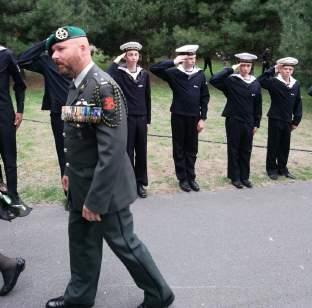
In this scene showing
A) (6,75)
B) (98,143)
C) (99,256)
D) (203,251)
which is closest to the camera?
(98,143)

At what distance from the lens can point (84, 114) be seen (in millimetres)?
2689

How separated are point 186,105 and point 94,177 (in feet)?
10.8

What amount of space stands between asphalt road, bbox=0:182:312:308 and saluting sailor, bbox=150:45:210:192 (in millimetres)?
427

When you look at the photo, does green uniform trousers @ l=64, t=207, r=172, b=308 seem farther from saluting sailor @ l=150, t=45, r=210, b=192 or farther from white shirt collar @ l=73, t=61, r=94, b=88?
saluting sailor @ l=150, t=45, r=210, b=192

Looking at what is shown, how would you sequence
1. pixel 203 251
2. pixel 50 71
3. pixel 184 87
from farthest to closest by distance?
pixel 184 87
pixel 50 71
pixel 203 251

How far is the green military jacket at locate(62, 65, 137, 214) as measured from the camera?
2.66 m

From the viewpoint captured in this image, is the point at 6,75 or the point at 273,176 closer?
the point at 6,75

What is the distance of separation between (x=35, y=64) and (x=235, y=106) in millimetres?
2546

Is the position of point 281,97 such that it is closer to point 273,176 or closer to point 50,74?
point 273,176

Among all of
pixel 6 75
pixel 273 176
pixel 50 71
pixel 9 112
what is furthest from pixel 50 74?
pixel 273 176

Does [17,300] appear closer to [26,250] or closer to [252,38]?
[26,250]

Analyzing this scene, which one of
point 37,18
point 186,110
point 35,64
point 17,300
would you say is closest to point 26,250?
point 17,300

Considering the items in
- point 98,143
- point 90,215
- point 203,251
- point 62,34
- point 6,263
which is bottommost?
point 203,251

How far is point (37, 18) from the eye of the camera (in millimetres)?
13148
